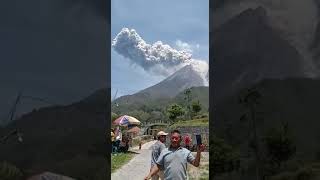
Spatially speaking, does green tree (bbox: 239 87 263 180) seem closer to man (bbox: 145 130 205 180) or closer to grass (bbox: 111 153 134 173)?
man (bbox: 145 130 205 180)

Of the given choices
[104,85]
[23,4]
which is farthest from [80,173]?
[23,4]

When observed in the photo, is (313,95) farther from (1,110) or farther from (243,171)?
(1,110)

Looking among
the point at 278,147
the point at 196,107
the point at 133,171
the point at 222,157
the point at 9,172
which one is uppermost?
the point at 196,107

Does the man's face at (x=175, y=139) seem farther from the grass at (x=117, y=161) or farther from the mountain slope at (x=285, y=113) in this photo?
the grass at (x=117, y=161)

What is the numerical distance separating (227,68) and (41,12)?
2007mm

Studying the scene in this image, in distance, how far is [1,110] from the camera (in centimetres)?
542

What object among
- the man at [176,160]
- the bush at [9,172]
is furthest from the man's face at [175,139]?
the bush at [9,172]

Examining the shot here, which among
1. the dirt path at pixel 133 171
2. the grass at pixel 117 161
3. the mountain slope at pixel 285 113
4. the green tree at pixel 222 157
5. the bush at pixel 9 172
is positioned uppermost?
the mountain slope at pixel 285 113

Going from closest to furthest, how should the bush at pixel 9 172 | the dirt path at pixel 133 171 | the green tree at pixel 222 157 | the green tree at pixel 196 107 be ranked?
the bush at pixel 9 172
the green tree at pixel 222 157
the dirt path at pixel 133 171
the green tree at pixel 196 107

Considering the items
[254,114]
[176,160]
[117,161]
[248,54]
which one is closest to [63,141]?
[176,160]

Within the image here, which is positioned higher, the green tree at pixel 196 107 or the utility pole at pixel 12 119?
the green tree at pixel 196 107

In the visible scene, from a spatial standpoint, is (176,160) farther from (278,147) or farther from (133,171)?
(133,171)

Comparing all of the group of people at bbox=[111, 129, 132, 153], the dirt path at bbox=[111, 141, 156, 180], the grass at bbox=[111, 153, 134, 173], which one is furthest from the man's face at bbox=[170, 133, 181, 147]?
the group of people at bbox=[111, 129, 132, 153]

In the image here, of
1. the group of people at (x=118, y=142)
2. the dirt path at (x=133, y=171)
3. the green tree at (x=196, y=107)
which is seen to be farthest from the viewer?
the green tree at (x=196, y=107)
